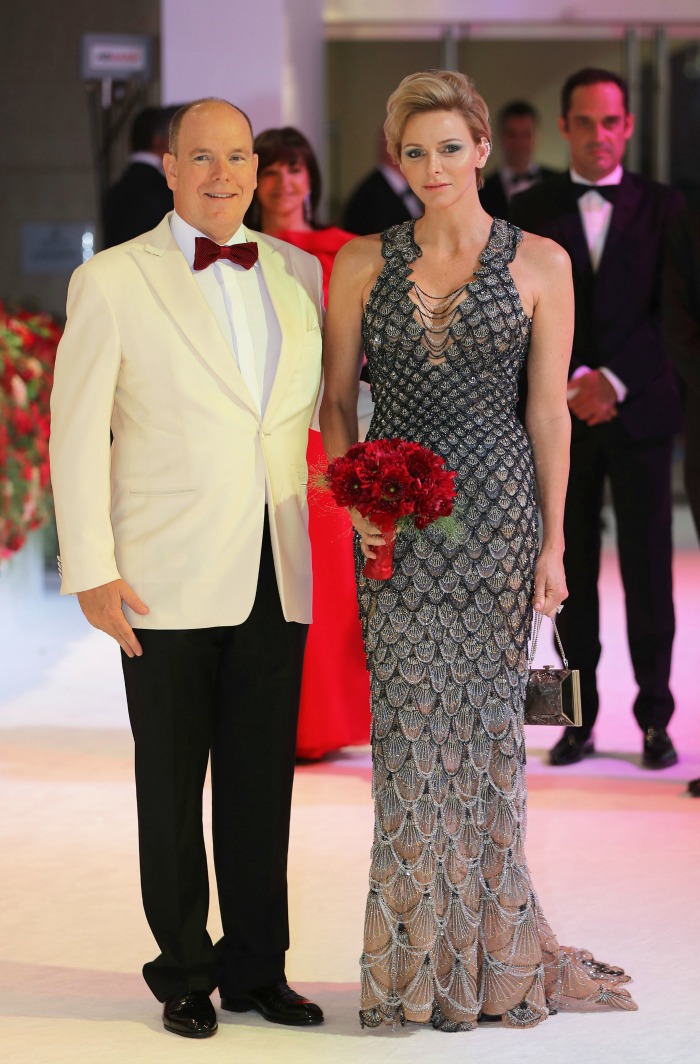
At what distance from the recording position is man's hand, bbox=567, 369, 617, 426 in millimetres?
5258

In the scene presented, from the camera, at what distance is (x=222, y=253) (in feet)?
10.4

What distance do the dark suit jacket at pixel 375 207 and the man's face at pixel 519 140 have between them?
69.5 inches

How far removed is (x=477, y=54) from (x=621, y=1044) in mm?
10359

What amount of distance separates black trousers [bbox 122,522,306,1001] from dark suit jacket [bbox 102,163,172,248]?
151 inches

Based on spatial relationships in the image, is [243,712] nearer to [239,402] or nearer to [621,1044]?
[239,402]

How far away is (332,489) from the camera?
3.03 m

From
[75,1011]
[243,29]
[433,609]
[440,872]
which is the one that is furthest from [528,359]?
[243,29]

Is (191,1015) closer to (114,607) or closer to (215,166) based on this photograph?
(114,607)

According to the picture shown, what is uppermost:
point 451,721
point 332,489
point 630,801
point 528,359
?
point 528,359

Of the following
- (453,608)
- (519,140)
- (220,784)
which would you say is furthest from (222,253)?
(519,140)

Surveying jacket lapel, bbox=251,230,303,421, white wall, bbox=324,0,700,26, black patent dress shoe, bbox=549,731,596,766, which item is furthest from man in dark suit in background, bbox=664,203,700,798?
white wall, bbox=324,0,700,26

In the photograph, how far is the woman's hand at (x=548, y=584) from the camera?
3.36 metres

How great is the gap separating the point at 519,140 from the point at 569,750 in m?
5.72

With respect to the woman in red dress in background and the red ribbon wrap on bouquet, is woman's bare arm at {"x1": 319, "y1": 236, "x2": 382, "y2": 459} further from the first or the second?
the woman in red dress in background
